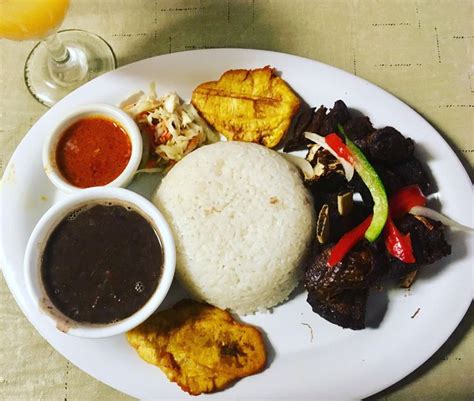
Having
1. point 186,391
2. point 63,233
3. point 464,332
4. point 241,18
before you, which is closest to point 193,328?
point 186,391

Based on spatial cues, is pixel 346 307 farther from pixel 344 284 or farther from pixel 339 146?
pixel 339 146

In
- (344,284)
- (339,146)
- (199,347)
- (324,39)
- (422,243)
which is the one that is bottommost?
(199,347)

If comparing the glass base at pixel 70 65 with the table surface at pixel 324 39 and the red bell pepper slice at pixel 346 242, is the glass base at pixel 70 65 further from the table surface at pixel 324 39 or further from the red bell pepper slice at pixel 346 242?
the red bell pepper slice at pixel 346 242

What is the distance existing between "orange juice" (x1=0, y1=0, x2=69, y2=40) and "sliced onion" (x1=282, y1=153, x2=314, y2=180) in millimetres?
1199

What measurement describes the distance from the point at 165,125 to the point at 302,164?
2.21 feet

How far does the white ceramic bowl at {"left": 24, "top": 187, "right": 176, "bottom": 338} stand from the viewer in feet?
7.02

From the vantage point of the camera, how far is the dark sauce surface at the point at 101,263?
2.19 meters

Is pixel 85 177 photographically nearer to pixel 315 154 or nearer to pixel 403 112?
pixel 315 154

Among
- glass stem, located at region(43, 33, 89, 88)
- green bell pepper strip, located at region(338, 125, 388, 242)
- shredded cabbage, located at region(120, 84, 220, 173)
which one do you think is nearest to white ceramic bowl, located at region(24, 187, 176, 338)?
shredded cabbage, located at region(120, 84, 220, 173)

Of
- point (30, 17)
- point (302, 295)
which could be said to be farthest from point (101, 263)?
point (30, 17)

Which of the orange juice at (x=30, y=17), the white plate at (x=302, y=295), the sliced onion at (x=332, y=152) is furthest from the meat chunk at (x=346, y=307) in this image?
the orange juice at (x=30, y=17)

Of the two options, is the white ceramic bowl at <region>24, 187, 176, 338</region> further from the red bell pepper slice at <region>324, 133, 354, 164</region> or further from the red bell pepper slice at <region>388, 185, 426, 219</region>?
the red bell pepper slice at <region>388, 185, 426, 219</region>

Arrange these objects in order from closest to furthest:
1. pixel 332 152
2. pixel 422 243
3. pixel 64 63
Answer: pixel 422 243, pixel 332 152, pixel 64 63

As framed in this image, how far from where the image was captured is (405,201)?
2.40 metres
